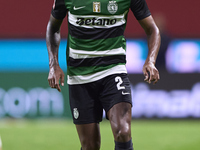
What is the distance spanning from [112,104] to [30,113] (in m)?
6.83

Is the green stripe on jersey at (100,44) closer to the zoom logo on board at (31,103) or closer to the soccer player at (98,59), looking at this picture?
the soccer player at (98,59)

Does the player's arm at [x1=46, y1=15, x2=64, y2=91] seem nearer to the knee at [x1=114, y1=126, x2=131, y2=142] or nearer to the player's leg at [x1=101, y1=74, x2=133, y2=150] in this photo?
the player's leg at [x1=101, y1=74, x2=133, y2=150]

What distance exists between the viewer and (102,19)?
18.5 ft

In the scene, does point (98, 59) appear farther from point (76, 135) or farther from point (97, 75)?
point (76, 135)

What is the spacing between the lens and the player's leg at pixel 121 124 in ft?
17.3

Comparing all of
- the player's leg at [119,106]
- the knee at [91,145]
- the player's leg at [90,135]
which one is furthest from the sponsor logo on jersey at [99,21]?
the knee at [91,145]

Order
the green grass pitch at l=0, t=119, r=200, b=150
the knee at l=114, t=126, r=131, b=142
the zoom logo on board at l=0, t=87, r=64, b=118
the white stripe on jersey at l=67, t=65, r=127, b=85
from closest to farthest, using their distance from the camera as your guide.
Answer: the knee at l=114, t=126, r=131, b=142 → the white stripe on jersey at l=67, t=65, r=127, b=85 → the green grass pitch at l=0, t=119, r=200, b=150 → the zoom logo on board at l=0, t=87, r=64, b=118

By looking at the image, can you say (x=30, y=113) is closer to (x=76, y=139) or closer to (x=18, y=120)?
(x=18, y=120)

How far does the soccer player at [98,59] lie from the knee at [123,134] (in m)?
0.17

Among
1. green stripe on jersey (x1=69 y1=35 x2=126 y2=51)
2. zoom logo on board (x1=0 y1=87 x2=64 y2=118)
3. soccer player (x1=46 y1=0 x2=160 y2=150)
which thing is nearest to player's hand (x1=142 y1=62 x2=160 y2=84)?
soccer player (x1=46 y1=0 x2=160 y2=150)

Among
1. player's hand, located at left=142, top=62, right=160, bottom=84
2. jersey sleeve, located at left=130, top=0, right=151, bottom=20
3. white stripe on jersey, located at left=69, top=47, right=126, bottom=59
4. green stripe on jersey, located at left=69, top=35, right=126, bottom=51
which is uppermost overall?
jersey sleeve, located at left=130, top=0, right=151, bottom=20

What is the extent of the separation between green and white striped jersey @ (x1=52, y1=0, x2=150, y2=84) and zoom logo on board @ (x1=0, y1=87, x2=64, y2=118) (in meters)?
6.39

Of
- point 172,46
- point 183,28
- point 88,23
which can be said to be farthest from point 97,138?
point 183,28

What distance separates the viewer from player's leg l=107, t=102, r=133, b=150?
5.27 meters
